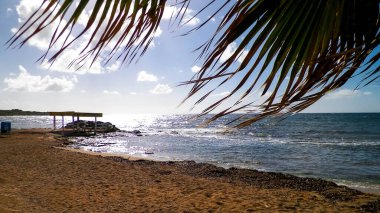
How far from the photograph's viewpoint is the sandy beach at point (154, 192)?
7215mm

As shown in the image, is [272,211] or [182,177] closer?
[272,211]

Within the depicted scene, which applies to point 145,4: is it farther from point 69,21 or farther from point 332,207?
point 332,207

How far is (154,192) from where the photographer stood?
8.88 m

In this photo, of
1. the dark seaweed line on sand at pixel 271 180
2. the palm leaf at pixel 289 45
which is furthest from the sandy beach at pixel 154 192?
the palm leaf at pixel 289 45

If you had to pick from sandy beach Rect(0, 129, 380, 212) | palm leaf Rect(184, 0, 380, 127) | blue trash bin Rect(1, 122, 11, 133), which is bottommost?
sandy beach Rect(0, 129, 380, 212)

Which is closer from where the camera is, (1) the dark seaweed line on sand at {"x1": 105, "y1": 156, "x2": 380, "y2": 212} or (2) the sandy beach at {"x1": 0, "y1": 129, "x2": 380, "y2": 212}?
(2) the sandy beach at {"x1": 0, "y1": 129, "x2": 380, "y2": 212}

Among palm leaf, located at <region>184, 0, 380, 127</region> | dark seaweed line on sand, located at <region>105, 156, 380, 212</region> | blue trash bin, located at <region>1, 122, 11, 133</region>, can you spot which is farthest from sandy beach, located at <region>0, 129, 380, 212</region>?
blue trash bin, located at <region>1, 122, 11, 133</region>

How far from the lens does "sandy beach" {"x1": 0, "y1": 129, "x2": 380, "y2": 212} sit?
23.7 ft

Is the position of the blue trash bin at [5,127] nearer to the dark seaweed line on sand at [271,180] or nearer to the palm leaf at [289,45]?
the dark seaweed line on sand at [271,180]

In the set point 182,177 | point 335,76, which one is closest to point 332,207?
point 182,177

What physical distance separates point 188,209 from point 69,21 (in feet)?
23.2

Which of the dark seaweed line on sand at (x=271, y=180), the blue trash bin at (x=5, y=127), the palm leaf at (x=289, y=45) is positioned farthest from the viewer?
the blue trash bin at (x=5, y=127)

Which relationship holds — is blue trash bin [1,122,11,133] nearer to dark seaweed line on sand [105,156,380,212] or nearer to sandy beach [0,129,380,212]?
sandy beach [0,129,380,212]

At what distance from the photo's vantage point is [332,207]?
8086mm
